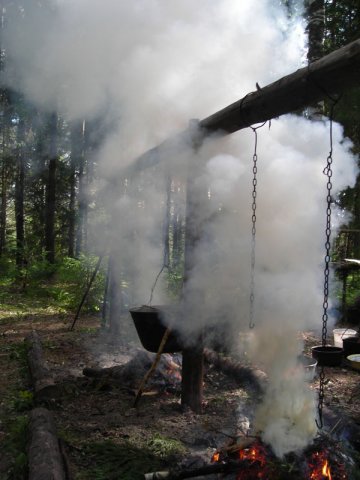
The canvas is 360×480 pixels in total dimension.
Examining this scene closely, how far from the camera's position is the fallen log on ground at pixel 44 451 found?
123 inches

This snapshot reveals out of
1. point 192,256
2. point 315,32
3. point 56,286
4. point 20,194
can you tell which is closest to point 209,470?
point 192,256

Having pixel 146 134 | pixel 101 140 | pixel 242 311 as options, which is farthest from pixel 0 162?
pixel 242 311

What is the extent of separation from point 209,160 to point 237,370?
3.16 m

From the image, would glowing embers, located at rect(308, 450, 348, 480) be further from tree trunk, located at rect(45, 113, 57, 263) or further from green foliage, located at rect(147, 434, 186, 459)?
tree trunk, located at rect(45, 113, 57, 263)

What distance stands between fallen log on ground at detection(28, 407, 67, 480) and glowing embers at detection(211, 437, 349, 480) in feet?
4.15

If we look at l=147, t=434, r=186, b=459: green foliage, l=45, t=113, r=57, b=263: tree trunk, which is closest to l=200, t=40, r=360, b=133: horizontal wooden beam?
l=147, t=434, r=186, b=459: green foliage

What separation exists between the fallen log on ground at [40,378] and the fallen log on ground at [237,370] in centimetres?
256

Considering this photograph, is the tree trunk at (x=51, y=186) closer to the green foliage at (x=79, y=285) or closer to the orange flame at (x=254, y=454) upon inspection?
the green foliage at (x=79, y=285)

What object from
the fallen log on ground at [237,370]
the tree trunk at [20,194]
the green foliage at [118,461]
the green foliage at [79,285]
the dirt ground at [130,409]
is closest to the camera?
the green foliage at [118,461]

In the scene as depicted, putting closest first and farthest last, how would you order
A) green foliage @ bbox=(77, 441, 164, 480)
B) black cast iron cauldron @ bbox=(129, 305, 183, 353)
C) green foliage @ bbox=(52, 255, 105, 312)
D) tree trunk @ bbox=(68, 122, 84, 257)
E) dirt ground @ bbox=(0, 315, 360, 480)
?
1. green foliage @ bbox=(77, 441, 164, 480)
2. dirt ground @ bbox=(0, 315, 360, 480)
3. black cast iron cauldron @ bbox=(129, 305, 183, 353)
4. green foliage @ bbox=(52, 255, 105, 312)
5. tree trunk @ bbox=(68, 122, 84, 257)

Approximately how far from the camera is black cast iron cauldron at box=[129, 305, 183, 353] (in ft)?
16.1

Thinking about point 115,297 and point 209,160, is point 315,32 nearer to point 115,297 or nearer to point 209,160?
point 209,160

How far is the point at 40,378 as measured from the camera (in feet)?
17.4

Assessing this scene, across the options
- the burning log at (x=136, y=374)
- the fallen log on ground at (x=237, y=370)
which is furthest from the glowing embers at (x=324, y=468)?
the burning log at (x=136, y=374)
